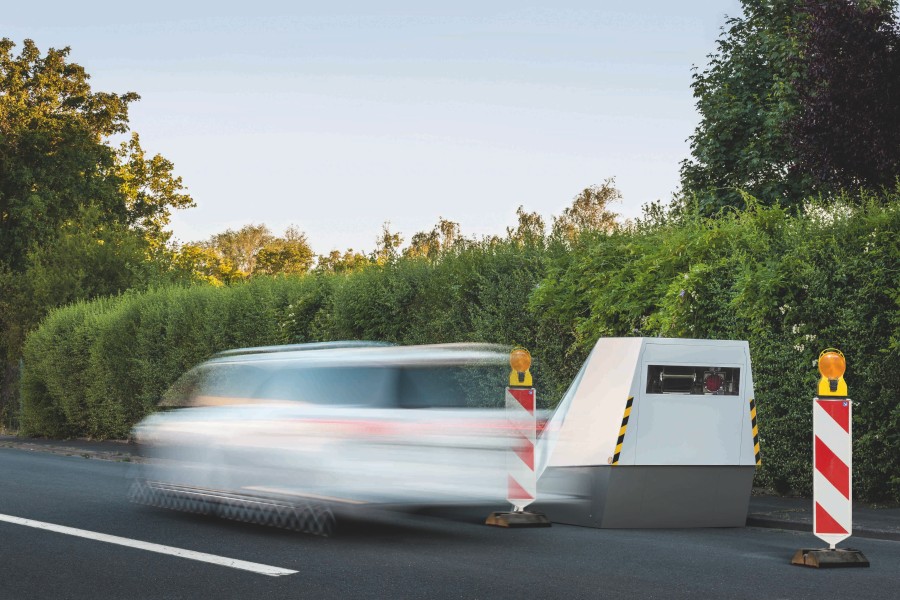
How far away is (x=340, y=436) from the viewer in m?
9.08

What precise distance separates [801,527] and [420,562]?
4.31 metres

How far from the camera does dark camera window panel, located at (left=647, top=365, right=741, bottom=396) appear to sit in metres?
10.2

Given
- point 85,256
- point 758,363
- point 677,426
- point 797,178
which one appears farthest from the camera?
point 85,256

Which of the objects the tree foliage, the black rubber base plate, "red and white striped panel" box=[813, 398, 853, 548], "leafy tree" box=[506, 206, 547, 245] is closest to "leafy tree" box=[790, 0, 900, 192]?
the tree foliage

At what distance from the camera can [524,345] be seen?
53.0 feet

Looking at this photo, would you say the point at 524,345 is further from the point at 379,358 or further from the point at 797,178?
the point at 797,178

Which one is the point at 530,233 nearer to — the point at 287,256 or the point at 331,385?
the point at 331,385

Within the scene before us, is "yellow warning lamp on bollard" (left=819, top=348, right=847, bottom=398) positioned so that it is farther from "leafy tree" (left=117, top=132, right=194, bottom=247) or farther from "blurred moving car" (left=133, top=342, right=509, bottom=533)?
"leafy tree" (left=117, top=132, right=194, bottom=247)

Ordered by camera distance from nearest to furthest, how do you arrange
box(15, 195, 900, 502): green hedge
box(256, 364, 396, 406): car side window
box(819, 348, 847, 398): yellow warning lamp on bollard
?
box(819, 348, 847, 398): yellow warning lamp on bollard → box(256, 364, 396, 406): car side window → box(15, 195, 900, 502): green hedge

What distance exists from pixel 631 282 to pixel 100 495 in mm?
7012

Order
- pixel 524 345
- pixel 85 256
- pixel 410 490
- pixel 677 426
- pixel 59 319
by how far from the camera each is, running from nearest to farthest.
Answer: pixel 410 490
pixel 677 426
pixel 524 345
pixel 59 319
pixel 85 256

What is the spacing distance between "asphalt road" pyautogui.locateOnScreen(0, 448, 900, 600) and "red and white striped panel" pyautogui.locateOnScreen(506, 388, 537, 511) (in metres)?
0.37

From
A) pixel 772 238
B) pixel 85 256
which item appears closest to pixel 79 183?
pixel 85 256

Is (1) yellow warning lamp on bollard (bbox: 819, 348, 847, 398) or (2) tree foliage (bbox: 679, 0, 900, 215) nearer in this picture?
(1) yellow warning lamp on bollard (bbox: 819, 348, 847, 398)
